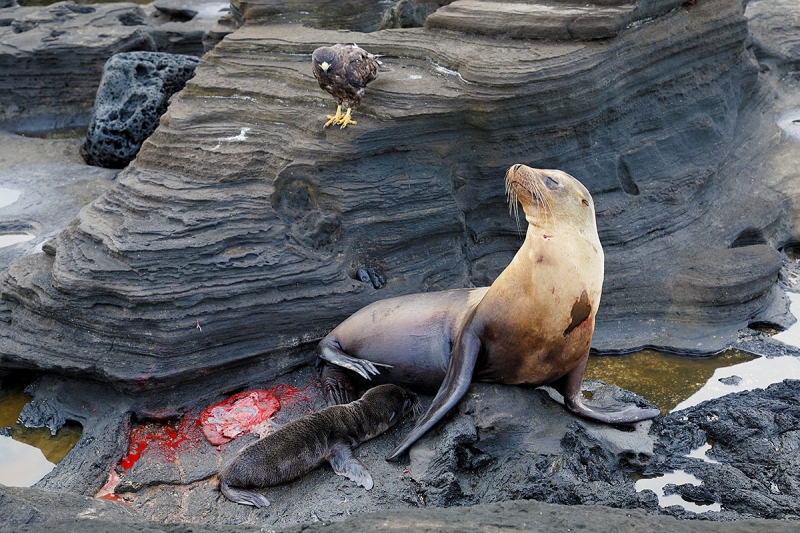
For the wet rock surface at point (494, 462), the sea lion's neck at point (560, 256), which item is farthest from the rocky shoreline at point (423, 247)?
the sea lion's neck at point (560, 256)

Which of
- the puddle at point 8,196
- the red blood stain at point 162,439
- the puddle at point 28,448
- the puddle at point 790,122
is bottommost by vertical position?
the puddle at point 28,448

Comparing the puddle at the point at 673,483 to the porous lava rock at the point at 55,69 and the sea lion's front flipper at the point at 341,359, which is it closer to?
the sea lion's front flipper at the point at 341,359

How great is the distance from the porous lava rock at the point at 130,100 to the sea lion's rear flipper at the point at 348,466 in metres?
5.36

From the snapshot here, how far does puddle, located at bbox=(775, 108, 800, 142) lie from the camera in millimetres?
8312

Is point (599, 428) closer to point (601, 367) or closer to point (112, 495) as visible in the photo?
point (601, 367)

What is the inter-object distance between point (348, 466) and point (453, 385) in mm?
737

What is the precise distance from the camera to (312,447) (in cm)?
472

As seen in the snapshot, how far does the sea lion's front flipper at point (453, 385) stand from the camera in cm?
481

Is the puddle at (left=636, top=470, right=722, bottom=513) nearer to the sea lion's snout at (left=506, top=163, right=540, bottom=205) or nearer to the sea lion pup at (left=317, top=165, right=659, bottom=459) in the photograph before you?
the sea lion pup at (left=317, top=165, right=659, bottom=459)

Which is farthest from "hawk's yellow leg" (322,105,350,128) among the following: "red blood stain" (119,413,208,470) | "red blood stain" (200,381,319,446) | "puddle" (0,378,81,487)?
"puddle" (0,378,81,487)

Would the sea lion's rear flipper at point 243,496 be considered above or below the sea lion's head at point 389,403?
below

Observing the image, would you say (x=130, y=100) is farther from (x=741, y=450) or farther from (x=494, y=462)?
(x=741, y=450)

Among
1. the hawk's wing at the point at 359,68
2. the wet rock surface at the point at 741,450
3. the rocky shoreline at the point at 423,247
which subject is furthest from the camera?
the hawk's wing at the point at 359,68

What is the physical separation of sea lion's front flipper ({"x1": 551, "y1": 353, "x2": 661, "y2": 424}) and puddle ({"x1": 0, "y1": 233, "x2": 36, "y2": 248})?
4896 millimetres
